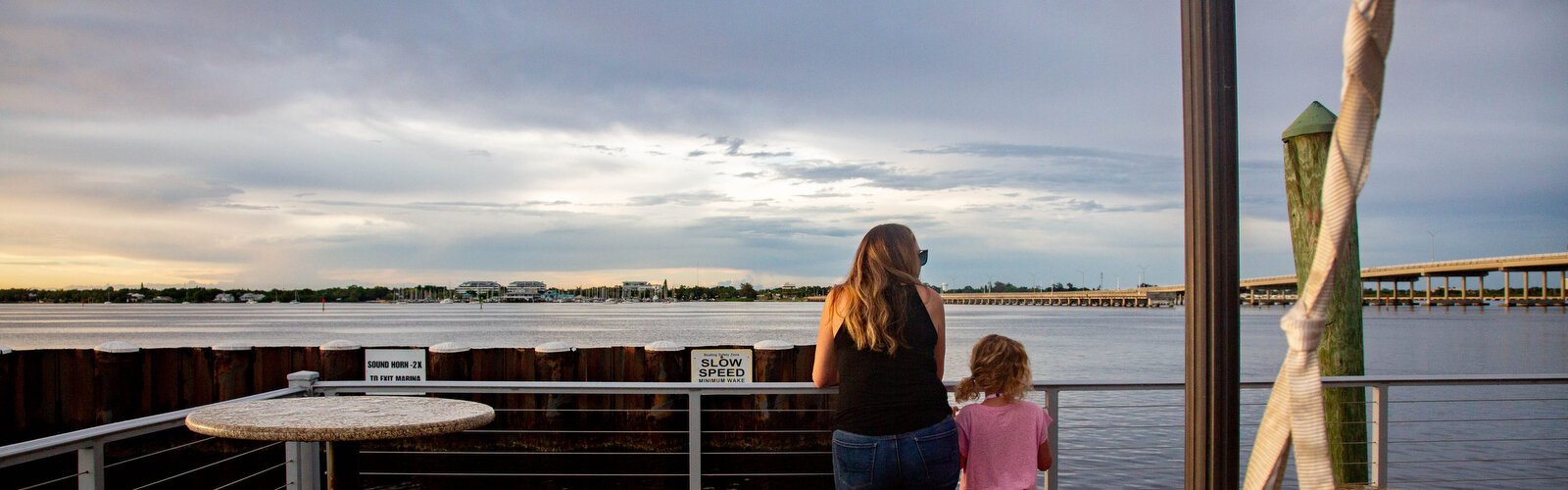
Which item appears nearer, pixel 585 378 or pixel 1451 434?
pixel 585 378

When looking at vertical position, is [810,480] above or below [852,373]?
below

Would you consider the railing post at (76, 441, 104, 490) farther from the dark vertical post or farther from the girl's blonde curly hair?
the dark vertical post

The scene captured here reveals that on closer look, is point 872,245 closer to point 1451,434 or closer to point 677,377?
point 677,377

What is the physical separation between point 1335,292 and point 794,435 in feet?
16.2

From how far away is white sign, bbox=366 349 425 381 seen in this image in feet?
28.0

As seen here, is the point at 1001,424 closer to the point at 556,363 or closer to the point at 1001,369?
the point at 1001,369

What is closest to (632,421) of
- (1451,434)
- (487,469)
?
(487,469)

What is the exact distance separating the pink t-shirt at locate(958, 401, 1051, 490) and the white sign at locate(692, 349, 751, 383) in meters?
4.64

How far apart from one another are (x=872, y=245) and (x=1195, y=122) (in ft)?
5.15

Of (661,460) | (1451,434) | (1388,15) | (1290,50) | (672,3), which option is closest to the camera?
(1388,15)

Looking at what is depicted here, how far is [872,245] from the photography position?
12.0 ft

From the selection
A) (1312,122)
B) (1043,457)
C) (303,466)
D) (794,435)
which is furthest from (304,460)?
(1312,122)

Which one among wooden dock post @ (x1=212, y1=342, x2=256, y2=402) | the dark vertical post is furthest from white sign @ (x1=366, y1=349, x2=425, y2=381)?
the dark vertical post

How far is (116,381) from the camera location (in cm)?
919
